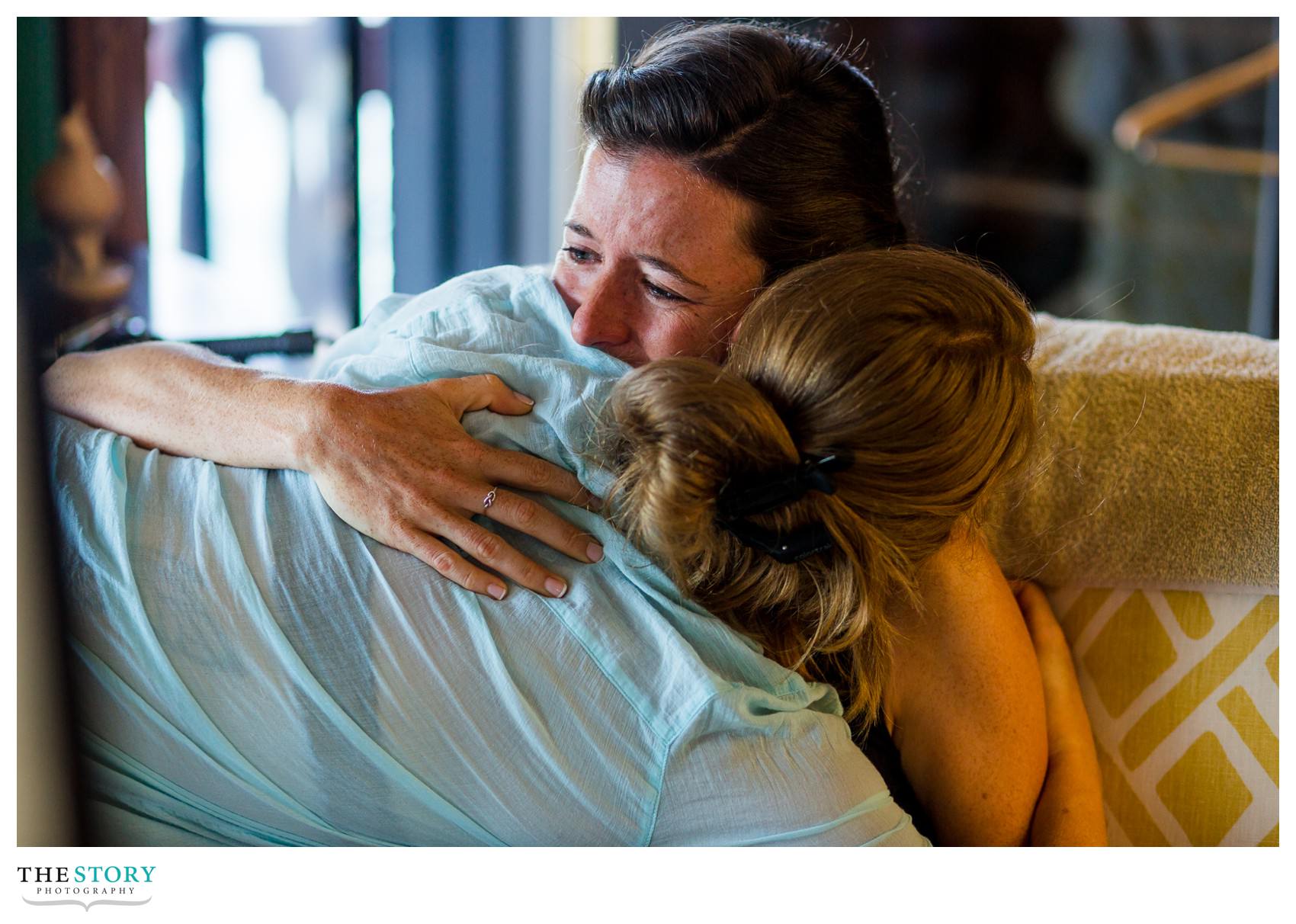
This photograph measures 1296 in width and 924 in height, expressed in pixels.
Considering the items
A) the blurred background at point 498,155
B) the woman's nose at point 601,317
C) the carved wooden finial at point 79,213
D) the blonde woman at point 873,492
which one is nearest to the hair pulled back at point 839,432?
the blonde woman at point 873,492

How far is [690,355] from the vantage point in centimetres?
84

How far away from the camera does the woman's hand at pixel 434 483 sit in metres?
0.72

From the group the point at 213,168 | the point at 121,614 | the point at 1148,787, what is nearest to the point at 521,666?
the point at 121,614

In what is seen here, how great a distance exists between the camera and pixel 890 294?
704 millimetres

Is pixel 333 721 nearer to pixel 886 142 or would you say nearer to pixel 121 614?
pixel 121 614

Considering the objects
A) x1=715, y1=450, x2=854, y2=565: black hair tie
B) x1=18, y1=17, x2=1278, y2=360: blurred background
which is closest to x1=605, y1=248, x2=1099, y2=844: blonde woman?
x1=715, y1=450, x2=854, y2=565: black hair tie

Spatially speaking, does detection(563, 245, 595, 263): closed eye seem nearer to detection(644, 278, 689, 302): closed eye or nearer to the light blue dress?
detection(644, 278, 689, 302): closed eye

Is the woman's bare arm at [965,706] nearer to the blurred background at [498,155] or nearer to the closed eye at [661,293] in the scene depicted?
the closed eye at [661,293]

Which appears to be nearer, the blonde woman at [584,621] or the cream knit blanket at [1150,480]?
the blonde woman at [584,621]

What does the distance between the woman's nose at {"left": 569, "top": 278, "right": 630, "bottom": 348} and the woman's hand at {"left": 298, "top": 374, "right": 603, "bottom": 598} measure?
11 cm

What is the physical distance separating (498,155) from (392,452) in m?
1.70

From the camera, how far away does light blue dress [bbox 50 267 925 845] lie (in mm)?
711

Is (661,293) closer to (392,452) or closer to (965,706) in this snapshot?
(392,452)

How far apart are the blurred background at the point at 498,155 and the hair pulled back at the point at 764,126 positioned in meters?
0.14
